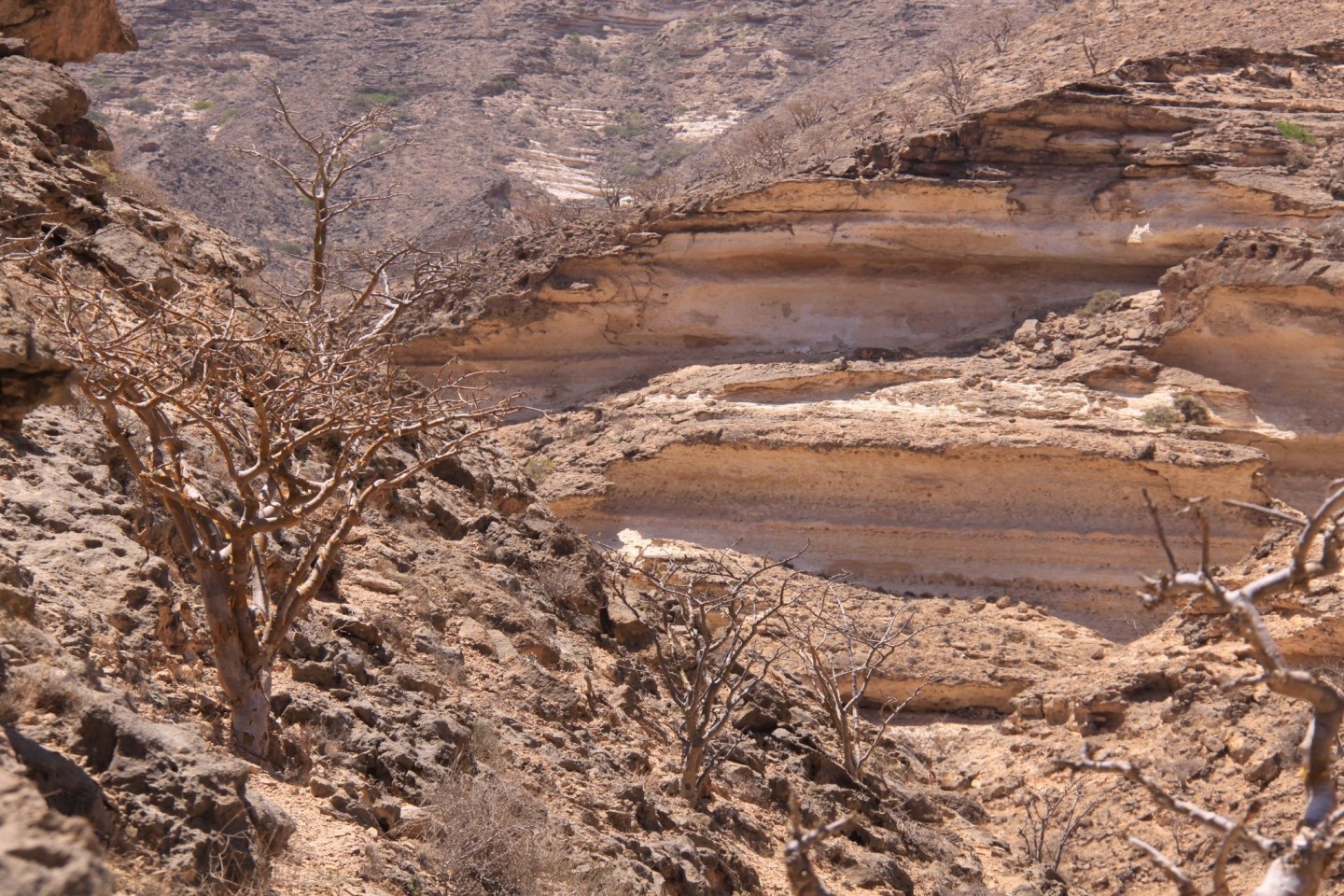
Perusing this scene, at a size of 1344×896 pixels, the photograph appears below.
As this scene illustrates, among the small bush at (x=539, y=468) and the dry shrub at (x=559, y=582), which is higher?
the dry shrub at (x=559, y=582)

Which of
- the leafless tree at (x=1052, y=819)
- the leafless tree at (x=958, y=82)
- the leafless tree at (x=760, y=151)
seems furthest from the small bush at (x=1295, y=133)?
the leafless tree at (x=1052, y=819)

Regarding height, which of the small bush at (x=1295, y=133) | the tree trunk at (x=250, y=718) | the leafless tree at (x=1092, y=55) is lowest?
the tree trunk at (x=250, y=718)

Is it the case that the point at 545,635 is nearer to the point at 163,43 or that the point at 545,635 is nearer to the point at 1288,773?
the point at 1288,773

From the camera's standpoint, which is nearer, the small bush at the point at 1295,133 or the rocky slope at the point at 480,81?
the small bush at the point at 1295,133

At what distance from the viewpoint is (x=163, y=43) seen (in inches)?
2231

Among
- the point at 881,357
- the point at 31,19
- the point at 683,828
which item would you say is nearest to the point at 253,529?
the point at 683,828

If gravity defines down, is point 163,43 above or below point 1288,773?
above

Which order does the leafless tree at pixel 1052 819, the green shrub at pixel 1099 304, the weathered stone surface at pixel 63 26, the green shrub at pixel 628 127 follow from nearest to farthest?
the leafless tree at pixel 1052 819 < the weathered stone surface at pixel 63 26 < the green shrub at pixel 1099 304 < the green shrub at pixel 628 127

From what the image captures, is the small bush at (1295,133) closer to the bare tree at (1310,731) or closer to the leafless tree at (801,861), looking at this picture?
the bare tree at (1310,731)

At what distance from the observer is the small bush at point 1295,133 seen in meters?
20.3

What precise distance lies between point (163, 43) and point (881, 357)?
46.7 meters

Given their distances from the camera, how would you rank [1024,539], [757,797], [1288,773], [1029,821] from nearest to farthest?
1. [757,797]
2. [1288,773]
3. [1029,821]
4. [1024,539]

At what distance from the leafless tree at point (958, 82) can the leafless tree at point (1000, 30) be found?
643mm

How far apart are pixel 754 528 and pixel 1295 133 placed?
10134 millimetres
